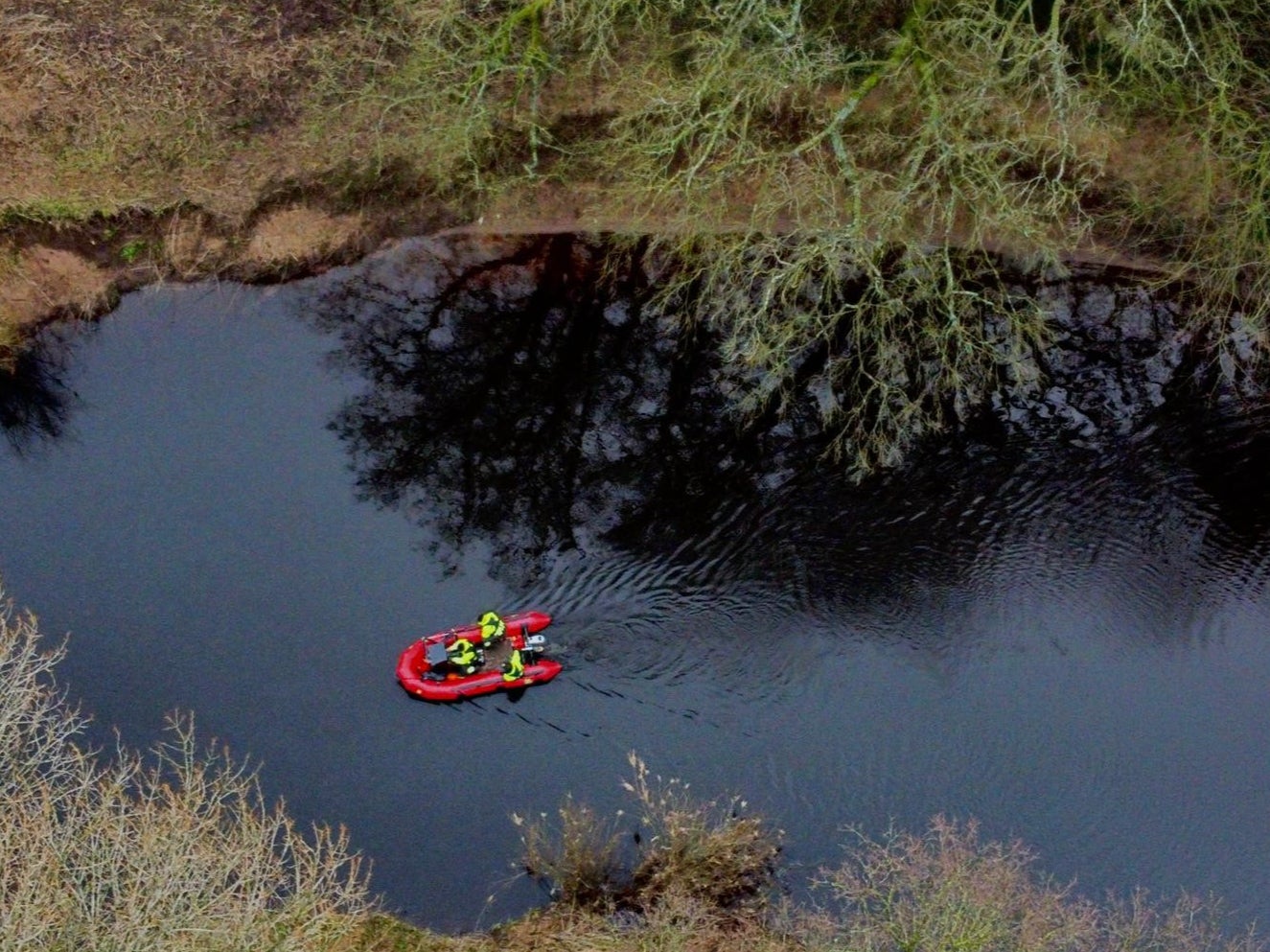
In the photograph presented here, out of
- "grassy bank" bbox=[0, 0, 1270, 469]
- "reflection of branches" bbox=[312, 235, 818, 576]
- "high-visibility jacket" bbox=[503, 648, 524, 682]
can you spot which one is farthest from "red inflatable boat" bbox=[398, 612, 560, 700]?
"grassy bank" bbox=[0, 0, 1270, 469]

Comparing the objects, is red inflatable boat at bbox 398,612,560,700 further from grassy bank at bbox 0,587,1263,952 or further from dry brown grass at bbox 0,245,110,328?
dry brown grass at bbox 0,245,110,328

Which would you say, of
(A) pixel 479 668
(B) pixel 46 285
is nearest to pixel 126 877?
(A) pixel 479 668

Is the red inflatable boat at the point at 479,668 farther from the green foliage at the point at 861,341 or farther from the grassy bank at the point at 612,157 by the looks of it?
the grassy bank at the point at 612,157

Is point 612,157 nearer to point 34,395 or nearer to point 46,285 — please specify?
point 46,285

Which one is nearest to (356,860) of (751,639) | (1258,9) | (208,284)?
(751,639)

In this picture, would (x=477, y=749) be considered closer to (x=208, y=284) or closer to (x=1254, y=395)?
(x=208, y=284)

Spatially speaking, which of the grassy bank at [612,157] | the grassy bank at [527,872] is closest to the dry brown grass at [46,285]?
the grassy bank at [612,157]
